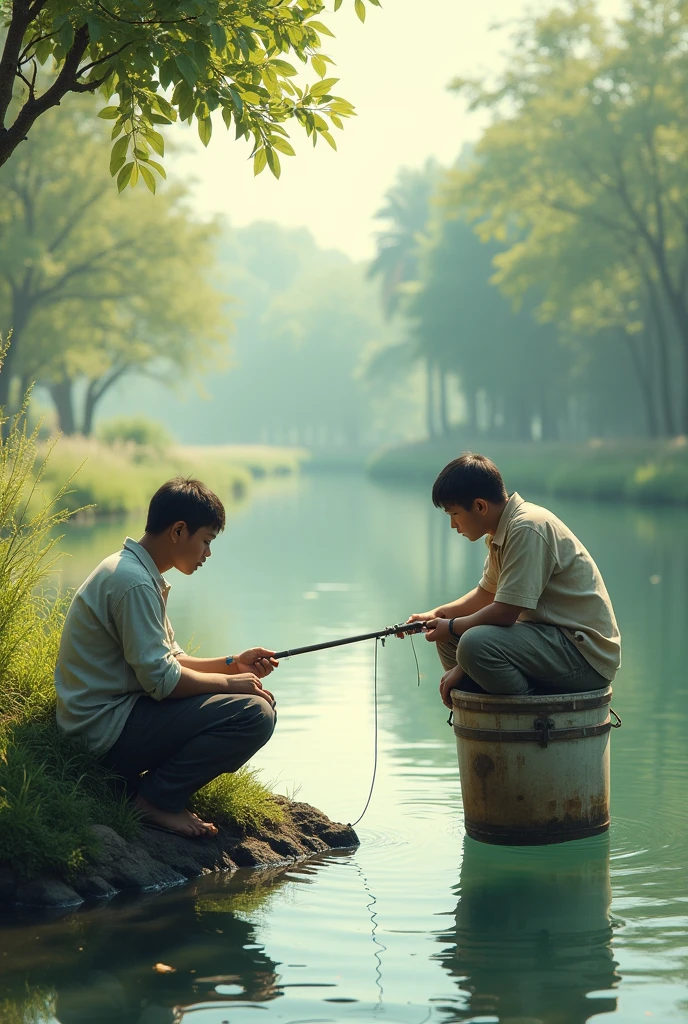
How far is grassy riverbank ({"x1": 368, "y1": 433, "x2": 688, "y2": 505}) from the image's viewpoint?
100 feet

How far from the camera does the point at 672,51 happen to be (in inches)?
1244

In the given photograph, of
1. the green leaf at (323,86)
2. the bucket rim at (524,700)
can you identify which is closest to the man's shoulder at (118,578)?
the bucket rim at (524,700)

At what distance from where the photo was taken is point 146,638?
16.3ft

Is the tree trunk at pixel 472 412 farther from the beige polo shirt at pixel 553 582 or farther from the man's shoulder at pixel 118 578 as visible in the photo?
the man's shoulder at pixel 118 578

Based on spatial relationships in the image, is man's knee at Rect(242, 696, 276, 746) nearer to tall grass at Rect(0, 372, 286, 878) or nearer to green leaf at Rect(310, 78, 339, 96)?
tall grass at Rect(0, 372, 286, 878)

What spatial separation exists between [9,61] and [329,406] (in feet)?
268

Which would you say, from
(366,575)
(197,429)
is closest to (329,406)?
(197,429)

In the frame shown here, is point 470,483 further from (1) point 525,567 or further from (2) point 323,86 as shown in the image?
(2) point 323,86

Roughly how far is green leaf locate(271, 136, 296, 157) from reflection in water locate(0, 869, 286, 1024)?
9.92ft

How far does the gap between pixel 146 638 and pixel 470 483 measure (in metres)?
1.43

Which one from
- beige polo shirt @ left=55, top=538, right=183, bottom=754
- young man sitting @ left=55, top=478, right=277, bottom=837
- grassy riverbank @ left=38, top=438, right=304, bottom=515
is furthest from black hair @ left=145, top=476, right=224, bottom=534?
grassy riverbank @ left=38, top=438, right=304, bottom=515

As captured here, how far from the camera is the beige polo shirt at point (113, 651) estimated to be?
497 centimetres

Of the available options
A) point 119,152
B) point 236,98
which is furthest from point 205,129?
point 236,98

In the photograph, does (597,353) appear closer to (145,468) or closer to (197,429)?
(145,468)
